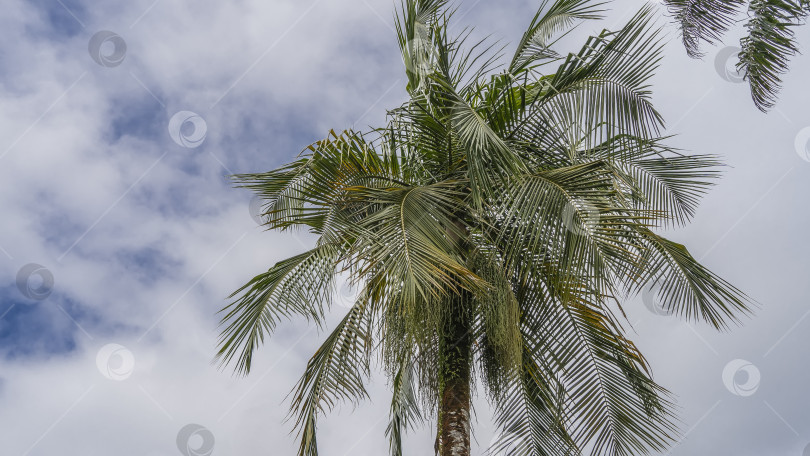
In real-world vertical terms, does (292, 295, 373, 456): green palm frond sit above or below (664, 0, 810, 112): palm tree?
below

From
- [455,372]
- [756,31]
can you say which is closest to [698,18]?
[756,31]

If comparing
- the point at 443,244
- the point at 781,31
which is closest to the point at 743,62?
the point at 781,31

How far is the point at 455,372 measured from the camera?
20.7 feet

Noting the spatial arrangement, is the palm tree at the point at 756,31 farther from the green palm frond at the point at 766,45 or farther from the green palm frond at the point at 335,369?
the green palm frond at the point at 335,369

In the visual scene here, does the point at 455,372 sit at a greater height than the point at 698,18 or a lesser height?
lesser

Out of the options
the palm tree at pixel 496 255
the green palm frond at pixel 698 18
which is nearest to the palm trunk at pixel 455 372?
the palm tree at pixel 496 255

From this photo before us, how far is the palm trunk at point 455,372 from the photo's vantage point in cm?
614

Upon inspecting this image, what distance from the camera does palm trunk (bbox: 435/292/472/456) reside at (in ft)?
20.2

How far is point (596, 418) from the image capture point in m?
6.19

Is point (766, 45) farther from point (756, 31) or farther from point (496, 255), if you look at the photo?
point (496, 255)

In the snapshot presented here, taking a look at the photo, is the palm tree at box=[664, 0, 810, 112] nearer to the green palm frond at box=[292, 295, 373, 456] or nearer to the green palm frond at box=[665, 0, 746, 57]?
the green palm frond at box=[665, 0, 746, 57]

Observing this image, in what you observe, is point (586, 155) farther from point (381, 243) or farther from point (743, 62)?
point (381, 243)

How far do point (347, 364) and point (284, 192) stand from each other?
6.86 ft

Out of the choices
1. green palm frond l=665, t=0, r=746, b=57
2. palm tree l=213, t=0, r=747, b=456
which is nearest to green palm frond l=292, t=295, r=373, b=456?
palm tree l=213, t=0, r=747, b=456
